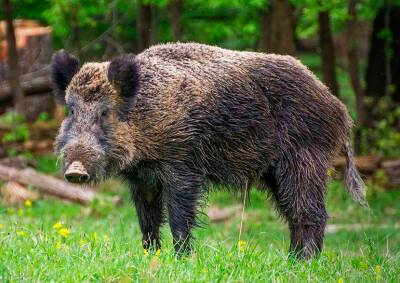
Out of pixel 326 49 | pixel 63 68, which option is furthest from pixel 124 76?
pixel 326 49

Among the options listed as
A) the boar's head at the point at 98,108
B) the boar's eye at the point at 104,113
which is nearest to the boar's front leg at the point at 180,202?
the boar's head at the point at 98,108

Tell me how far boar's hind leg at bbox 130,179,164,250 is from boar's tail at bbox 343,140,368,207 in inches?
82.6

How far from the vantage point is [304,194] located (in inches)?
340

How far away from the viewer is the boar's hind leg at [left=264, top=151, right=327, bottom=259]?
865 cm

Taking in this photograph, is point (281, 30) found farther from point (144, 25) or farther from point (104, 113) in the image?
point (104, 113)

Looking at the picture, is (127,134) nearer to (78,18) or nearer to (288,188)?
(288,188)

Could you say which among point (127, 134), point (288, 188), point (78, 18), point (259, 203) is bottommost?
point (259, 203)

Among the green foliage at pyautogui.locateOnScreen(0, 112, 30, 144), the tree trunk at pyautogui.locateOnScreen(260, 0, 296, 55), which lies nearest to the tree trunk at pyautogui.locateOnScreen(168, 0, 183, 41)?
the tree trunk at pyautogui.locateOnScreen(260, 0, 296, 55)

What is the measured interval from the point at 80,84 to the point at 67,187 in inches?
257

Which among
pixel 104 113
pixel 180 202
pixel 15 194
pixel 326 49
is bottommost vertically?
pixel 15 194

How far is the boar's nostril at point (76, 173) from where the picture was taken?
718cm

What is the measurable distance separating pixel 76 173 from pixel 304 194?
99.9 inches

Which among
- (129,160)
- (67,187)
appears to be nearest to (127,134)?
(129,160)

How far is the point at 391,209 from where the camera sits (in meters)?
15.0
